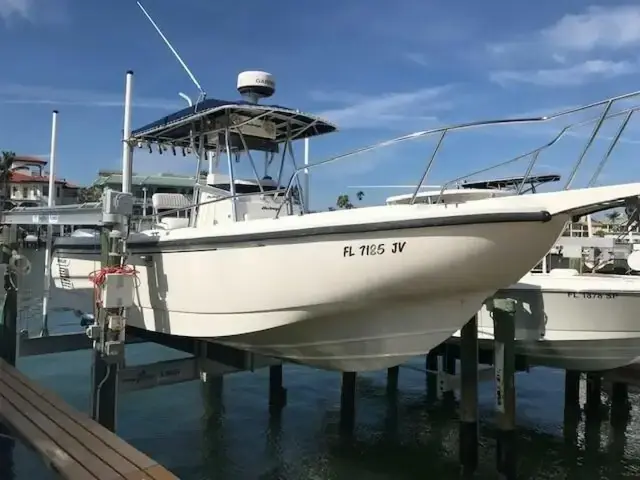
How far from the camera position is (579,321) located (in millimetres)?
8219

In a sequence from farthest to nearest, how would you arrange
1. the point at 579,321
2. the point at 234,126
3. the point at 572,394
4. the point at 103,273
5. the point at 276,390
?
the point at 572,394, the point at 276,390, the point at 579,321, the point at 234,126, the point at 103,273

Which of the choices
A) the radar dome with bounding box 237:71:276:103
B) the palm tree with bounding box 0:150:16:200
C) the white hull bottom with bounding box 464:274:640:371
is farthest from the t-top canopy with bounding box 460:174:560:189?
the palm tree with bounding box 0:150:16:200

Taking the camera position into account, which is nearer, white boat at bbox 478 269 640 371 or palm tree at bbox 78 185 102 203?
white boat at bbox 478 269 640 371

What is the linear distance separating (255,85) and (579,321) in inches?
216

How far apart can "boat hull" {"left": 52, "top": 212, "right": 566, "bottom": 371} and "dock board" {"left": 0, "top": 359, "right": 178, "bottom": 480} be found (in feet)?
4.86

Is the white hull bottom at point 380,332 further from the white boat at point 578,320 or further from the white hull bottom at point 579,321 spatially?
the white hull bottom at point 579,321

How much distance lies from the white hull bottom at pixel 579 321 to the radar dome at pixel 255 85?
4.41 meters

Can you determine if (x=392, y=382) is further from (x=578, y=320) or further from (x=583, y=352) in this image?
(x=578, y=320)

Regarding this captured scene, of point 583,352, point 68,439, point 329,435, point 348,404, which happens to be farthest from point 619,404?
point 68,439

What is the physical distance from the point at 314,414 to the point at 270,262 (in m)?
5.35

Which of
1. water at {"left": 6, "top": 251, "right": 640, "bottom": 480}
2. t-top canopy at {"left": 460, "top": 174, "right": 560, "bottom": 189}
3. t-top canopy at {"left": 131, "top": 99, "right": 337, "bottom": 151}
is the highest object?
t-top canopy at {"left": 131, "top": 99, "right": 337, "bottom": 151}

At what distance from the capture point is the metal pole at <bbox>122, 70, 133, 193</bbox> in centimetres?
707

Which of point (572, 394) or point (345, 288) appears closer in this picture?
point (345, 288)

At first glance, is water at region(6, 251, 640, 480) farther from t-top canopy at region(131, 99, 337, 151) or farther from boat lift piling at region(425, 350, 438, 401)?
t-top canopy at region(131, 99, 337, 151)
